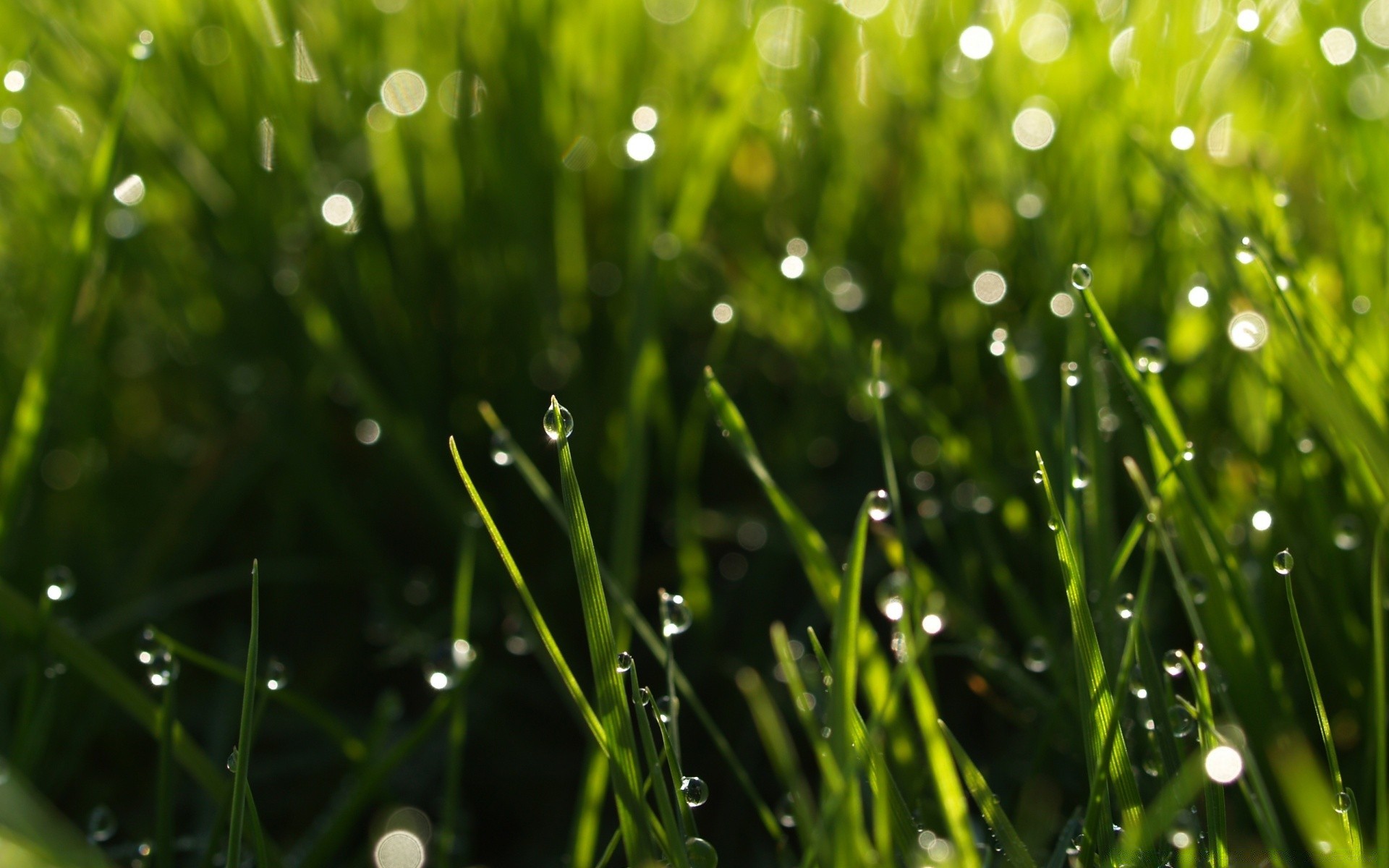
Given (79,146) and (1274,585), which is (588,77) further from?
(1274,585)

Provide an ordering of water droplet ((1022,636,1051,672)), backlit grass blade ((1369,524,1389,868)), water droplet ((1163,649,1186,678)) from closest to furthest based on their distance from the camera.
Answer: backlit grass blade ((1369,524,1389,868))
water droplet ((1163,649,1186,678))
water droplet ((1022,636,1051,672))

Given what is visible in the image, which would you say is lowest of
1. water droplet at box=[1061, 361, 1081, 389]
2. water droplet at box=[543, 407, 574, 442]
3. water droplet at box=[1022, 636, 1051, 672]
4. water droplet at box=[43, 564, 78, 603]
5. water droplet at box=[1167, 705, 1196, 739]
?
water droplet at box=[1167, 705, 1196, 739]

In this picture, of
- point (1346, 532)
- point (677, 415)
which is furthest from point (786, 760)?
point (677, 415)

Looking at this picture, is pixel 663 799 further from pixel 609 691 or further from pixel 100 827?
pixel 100 827

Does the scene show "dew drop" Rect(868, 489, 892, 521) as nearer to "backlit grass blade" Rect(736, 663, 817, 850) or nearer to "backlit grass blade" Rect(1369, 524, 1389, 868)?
"backlit grass blade" Rect(736, 663, 817, 850)

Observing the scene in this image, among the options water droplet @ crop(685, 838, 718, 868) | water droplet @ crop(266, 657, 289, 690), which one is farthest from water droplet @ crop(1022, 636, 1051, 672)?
water droplet @ crop(266, 657, 289, 690)

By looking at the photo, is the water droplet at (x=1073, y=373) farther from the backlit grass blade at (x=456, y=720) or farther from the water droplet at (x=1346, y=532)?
the backlit grass blade at (x=456, y=720)

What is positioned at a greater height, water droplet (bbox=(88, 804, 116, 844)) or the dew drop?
the dew drop
